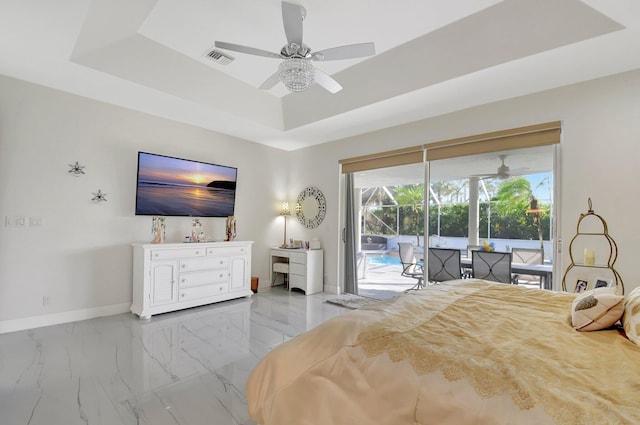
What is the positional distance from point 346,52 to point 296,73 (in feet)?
1.48

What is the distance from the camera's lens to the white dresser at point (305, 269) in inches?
201

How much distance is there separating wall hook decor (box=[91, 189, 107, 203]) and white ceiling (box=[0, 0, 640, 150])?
1.17 m

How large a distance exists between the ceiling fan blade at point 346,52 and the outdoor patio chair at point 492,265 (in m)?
2.69

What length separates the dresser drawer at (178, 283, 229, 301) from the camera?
4.04 metres

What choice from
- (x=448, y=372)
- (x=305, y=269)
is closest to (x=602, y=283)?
(x=448, y=372)

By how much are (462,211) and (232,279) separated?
3.46 meters

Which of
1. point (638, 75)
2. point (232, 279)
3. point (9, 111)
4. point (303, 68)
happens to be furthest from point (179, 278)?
point (638, 75)

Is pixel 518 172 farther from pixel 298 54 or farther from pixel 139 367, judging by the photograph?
pixel 139 367

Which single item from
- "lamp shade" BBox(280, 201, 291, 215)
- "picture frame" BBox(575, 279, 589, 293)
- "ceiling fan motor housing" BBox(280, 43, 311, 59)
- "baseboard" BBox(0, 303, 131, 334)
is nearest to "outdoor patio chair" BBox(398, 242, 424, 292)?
"picture frame" BBox(575, 279, 589, 293)

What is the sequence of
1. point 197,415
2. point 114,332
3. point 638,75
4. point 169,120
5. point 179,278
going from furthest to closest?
point 169,120
point 179,278
point 114,332
point 638,75
point 197,415

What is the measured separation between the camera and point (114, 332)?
3.22 m

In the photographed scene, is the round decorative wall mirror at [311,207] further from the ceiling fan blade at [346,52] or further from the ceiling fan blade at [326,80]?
the ceiling fan blade at [346,52]

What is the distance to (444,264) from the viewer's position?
4.09m

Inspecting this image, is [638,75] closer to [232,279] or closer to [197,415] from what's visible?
[197,415]
